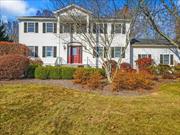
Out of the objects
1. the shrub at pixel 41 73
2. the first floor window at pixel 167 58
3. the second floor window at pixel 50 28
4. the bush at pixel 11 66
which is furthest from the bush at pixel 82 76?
the first floor window at pixel 167 58

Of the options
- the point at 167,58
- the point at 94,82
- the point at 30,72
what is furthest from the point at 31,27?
the point at 94,82

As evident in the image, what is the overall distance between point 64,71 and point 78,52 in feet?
40.7

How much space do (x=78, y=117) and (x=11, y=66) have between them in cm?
1155

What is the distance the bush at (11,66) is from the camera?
1844 centimetres

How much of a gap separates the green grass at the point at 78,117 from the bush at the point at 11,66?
8520 mm

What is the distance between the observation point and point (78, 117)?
26.7 feet

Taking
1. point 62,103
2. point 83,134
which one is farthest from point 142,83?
point 83,134

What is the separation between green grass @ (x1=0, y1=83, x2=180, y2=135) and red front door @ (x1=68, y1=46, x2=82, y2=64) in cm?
2259

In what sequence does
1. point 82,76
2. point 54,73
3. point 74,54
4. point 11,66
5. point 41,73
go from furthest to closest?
point 74,54
point 54,73
point 41,73
point 11,66
point 82,76

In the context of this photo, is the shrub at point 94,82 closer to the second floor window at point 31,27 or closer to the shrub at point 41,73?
the shrub at point 41,73

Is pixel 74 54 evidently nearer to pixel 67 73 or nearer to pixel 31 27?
pixel 31 27

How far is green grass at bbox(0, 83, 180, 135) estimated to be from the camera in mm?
7297

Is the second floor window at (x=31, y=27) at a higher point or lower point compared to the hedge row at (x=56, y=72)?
higher

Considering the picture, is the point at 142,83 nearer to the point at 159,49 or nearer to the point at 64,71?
the point at 64,71
